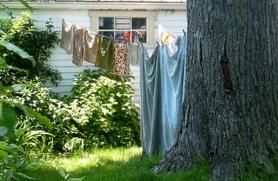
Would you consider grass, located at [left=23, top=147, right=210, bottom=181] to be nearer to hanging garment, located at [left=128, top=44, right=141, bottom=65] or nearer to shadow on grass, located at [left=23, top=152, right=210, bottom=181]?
Result: shadow on grass, located at [left=23, top=152, right=210, bottom=181]

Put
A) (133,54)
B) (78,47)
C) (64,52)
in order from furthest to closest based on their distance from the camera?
1. (64,52)
2. (78,47)
3. (133,54)

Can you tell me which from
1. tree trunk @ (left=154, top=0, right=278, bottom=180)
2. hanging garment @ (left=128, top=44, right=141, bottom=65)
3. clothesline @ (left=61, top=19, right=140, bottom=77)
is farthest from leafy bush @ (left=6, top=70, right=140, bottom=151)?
tree trunk @ (left=154, top=0, right=278, bottom=180)

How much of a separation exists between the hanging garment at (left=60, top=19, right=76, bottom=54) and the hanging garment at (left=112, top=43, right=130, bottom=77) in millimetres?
1037

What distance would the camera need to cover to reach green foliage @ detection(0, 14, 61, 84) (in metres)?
11.3

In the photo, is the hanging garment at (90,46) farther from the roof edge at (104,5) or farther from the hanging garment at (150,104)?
the hanging garment at (150,104)

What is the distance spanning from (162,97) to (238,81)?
10.1 feet

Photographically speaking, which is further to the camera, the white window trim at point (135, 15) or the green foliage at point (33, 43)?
the white window trim at point (135, 15)

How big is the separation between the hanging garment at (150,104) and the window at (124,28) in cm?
402

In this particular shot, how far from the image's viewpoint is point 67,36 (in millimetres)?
11781

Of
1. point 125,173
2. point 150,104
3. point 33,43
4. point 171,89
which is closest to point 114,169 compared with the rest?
point 125,173

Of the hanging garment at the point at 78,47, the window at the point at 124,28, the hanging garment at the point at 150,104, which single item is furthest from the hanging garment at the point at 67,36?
the hanging garment at the point at 150,104

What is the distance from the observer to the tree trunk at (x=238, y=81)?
17.5 ft

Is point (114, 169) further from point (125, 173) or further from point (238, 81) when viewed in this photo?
point (238, 81)

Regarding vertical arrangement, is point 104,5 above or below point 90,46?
above
